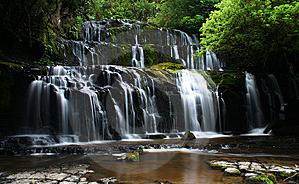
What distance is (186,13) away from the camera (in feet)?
76.4

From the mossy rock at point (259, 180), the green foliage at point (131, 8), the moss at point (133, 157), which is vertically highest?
the green foliage at point (131, 8)

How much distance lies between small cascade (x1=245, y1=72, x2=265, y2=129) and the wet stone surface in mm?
9709

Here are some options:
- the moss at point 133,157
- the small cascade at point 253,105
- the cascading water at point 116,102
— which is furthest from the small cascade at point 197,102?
the moss at point 133,157

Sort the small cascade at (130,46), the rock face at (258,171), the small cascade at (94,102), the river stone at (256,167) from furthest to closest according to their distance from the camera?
the small cascade at (130,46)
the small cascade at (94,102)
the river stone at (256,167)
the rock face at (258,171)

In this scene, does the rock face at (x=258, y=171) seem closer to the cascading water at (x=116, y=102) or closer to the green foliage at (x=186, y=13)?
the cascading water at (x=116, y=102)

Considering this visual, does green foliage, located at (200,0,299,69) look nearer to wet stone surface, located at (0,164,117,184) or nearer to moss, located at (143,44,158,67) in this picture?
moss, located at (143,44,158,67)

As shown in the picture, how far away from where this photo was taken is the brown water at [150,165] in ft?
17.7

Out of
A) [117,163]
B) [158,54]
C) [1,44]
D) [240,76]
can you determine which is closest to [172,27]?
[158,54]

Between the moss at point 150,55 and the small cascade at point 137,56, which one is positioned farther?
the moss at point 150,55

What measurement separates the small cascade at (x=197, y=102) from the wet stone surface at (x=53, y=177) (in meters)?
7.35

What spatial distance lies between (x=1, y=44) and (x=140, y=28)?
31.5 feet

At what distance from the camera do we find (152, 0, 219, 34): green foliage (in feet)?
73.2

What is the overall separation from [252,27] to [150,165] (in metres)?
8.60

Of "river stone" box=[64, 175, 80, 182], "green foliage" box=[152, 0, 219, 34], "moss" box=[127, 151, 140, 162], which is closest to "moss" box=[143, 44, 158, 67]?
"green foliage" box=[152, 0, 219, 34]
